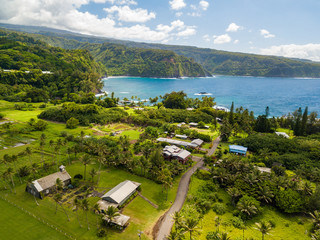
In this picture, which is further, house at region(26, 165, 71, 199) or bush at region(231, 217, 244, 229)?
house at region(26, 165, 71, 199)

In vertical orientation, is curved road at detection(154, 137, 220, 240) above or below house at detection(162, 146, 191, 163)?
below

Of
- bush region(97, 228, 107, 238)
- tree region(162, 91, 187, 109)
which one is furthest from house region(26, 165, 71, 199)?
tree region(162, 91, 187, 109)

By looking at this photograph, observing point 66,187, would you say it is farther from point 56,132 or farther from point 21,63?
point 21,63

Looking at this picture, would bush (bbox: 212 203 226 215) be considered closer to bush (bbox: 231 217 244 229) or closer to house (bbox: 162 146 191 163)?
bush (bbox: 231 217 244 229)

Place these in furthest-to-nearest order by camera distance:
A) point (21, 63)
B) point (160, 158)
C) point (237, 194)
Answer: point (21, 63) < point (160, 158) < point (237, 194)

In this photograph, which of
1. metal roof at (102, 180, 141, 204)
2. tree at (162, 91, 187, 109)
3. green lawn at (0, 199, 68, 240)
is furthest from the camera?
tree at (162, 91, 187, 109)

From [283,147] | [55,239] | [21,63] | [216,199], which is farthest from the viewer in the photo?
[21,63]

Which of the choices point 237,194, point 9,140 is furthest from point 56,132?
point 237,194

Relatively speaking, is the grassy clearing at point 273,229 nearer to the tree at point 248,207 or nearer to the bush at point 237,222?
the bush at point 237,222
